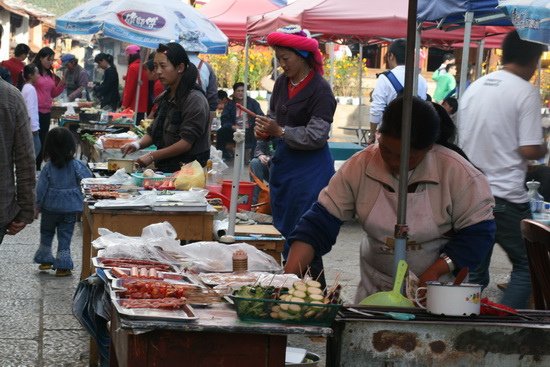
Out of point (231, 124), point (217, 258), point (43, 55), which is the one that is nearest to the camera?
point (217, 258)

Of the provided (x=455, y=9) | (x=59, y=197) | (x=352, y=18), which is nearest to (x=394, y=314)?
(x=59, y=197)

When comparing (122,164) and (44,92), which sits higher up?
(44,92)

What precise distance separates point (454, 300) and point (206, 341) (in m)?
0.89

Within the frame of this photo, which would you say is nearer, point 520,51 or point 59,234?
point 520,51

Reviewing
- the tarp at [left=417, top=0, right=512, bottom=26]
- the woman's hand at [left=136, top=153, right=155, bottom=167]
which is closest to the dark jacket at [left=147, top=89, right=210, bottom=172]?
the woman's hand at [left=136, top=153, right=155, bottom=167]

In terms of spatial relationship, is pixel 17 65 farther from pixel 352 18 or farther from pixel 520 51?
pixel 520 51

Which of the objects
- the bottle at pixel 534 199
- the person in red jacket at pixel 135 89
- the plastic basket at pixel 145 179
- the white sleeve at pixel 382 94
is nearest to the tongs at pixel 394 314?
the bottle at pixel 534 199

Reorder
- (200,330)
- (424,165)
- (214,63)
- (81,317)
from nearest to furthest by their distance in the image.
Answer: (200,330) → (424,165) → (81,317) → (214,63)

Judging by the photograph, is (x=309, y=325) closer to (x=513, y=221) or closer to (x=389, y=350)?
(x=389, y=350)

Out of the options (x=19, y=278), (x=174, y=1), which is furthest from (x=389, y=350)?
(x=174, y=1)

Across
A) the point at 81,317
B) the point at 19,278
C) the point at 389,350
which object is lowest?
the point at 19,278

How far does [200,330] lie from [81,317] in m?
1.81

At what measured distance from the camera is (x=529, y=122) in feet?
22.0

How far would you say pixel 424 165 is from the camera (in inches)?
178
